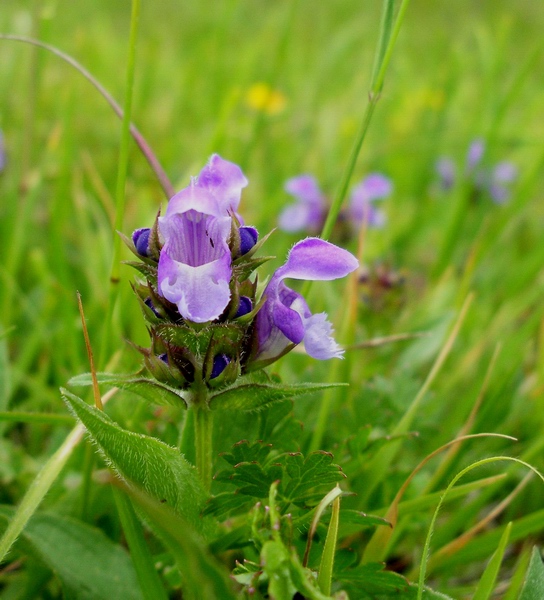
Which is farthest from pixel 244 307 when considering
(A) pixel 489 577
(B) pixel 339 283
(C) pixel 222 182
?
(B) pixel 339 283

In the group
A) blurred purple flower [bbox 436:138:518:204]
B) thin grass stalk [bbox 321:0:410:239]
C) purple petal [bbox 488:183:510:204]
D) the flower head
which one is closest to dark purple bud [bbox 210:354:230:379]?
the flower head

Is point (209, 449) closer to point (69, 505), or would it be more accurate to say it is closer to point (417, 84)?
point (69, 505)

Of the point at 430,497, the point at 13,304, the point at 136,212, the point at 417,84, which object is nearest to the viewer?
the point at 430,497

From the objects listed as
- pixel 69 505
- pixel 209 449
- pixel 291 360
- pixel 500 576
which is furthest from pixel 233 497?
pixel 291 360

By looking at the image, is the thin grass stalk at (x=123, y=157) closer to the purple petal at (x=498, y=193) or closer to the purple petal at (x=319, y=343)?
the purple petal at (x=319, y=343)

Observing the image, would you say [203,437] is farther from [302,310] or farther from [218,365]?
[302,310]

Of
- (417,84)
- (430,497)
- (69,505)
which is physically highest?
(417,84)
